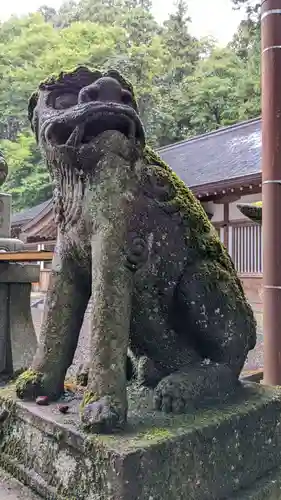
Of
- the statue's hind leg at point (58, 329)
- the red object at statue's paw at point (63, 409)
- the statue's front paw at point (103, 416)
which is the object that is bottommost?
the red object at statue's paw at point (63, 409)

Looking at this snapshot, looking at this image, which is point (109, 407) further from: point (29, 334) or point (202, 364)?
point (29, 334)

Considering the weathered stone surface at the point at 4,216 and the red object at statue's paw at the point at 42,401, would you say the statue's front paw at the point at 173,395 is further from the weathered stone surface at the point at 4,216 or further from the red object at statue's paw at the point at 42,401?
the weathered stone surface at the point at 4,216

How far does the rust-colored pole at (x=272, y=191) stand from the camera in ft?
8.91

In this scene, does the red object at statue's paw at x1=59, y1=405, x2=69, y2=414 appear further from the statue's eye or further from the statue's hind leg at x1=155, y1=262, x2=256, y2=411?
the statue's eye

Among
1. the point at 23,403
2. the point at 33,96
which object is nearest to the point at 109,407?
the point at 23,403

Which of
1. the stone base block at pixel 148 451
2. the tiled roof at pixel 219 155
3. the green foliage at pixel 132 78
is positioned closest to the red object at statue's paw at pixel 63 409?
the stone base block at pixel 148 451

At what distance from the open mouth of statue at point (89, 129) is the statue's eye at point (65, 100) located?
0.32ft

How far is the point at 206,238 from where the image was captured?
4.87 feet

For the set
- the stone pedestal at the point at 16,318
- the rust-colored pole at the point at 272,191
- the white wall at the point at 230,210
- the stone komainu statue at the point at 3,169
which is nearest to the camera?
the stone pedestal at the point at 16,318

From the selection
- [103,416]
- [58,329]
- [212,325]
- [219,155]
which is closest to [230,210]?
[219,155]

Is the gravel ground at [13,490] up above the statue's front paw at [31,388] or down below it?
below

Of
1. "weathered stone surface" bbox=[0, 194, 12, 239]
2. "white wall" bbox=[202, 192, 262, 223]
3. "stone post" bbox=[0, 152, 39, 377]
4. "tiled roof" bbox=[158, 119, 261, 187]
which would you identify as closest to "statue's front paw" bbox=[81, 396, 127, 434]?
"stone post" bbox=[0, 152, 39, 377]

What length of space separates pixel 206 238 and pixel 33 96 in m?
0.69

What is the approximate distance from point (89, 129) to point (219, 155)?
11329 millimetres
